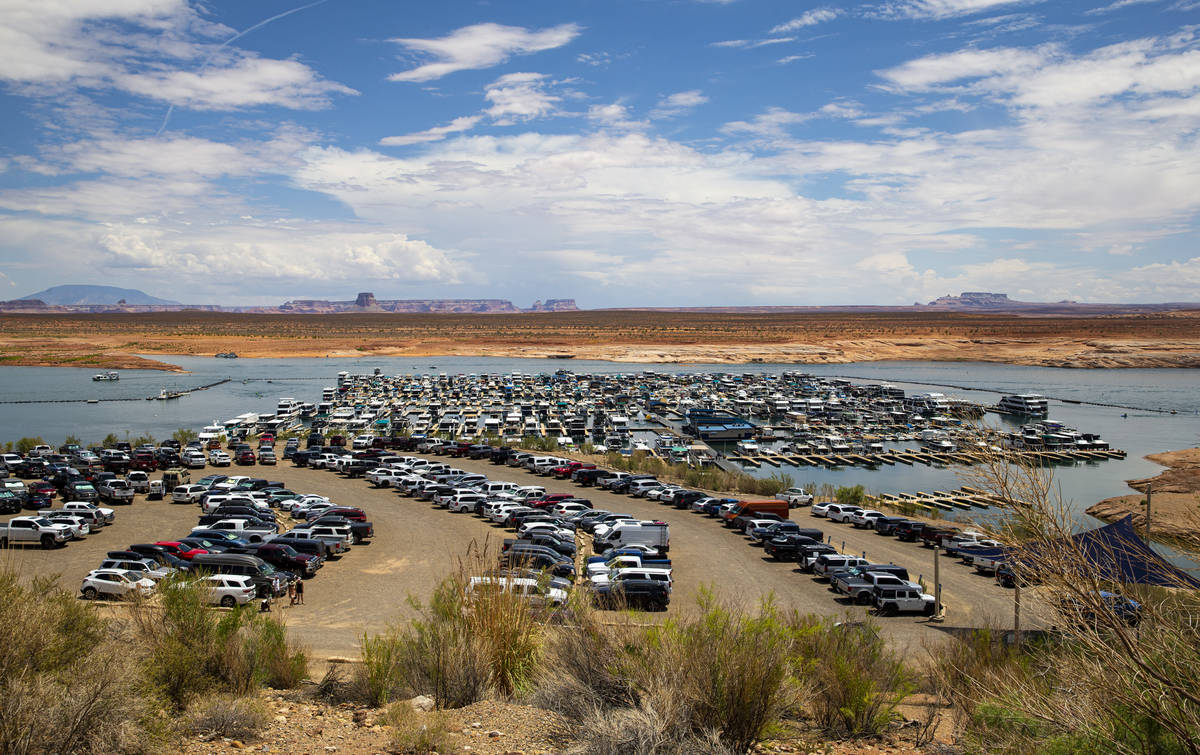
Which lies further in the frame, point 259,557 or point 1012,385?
point 1012,385

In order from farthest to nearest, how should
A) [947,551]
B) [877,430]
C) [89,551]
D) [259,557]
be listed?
[877,430], [947,551], [89,551], [259,557]

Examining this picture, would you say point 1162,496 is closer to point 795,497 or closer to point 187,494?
point 795,497

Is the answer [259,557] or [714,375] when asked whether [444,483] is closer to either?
[259,557]

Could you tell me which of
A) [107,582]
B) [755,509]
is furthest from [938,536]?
[107,582]

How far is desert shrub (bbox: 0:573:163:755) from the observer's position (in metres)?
5.81

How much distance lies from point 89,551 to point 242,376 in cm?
6285

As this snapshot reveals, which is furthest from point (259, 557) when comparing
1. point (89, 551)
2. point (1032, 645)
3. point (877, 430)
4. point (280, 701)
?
point (877, 430)

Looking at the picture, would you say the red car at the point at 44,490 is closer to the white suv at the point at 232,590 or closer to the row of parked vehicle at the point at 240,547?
the row of parked vehicle at the point at 240,547

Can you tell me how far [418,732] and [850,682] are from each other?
491cm

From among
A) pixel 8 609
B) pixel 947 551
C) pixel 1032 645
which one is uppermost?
pixel 8 609

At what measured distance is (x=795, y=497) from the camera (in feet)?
97.4

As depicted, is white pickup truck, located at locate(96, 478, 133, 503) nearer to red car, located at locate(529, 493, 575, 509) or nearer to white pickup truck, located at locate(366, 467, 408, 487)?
white pickup truck, located at locate(366, 467, 408, 487)

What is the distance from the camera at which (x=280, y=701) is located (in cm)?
876

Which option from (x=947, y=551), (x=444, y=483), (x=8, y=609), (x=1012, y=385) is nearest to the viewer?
(x=8, y=609)
